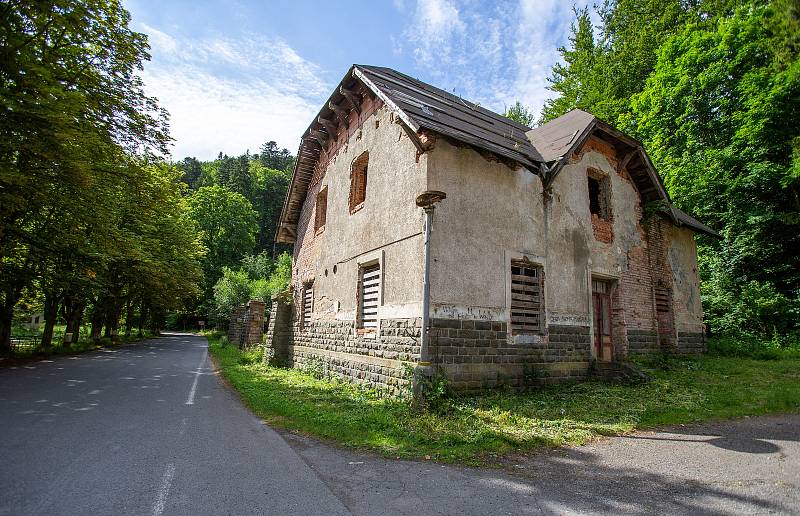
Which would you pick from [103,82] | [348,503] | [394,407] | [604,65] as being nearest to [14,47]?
[103,82]

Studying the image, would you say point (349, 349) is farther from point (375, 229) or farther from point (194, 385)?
point (194, 385)

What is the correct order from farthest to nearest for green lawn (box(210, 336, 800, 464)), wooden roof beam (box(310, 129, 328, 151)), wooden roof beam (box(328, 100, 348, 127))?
wooden roof beam (box(310, 129, 328, 151))
wooden roof beam (box(328, 100, 348, 127))
green lawn (box(210, 336, 800, 464))

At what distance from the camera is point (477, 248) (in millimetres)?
8867

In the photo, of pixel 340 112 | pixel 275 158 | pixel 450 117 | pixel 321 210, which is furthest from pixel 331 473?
pixel 275 158

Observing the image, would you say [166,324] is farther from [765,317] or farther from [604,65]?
[765,317]

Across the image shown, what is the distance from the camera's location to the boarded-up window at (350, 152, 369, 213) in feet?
39.9

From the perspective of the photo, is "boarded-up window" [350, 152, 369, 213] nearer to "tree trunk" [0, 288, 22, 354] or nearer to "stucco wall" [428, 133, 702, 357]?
"stucco wall" [428, 133, 702, 357]

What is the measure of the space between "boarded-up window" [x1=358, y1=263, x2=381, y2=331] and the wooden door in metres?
6.34

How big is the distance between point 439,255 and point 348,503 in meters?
5.23

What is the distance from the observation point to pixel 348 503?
382 centimetres

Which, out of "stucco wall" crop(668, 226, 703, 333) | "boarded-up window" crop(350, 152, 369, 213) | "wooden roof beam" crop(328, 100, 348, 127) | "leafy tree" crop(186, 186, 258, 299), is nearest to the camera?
"boarded-up window" crop(350, 152, 369, 213)

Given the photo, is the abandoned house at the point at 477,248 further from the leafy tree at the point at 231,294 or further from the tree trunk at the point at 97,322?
the leafy tree at the point at 231,294

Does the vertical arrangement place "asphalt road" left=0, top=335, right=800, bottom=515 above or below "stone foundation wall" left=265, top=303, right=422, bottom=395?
below

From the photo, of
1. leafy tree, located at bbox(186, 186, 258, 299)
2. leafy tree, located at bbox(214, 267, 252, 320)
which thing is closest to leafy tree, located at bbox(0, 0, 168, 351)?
leafy tree, located at bbox(214, 267, 252, 320)
